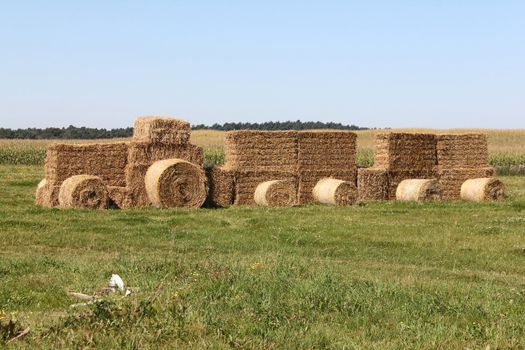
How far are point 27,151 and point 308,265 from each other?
142ft

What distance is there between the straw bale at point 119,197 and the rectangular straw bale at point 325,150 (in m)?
6.11

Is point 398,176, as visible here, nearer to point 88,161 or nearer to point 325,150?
point 325,150

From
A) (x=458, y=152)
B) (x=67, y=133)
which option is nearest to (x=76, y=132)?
(x=67, y=133)

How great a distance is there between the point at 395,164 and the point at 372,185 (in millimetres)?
1280

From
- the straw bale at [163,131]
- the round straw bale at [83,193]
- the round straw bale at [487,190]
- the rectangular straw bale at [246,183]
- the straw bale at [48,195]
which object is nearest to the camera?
the round straw bale at [83,193]

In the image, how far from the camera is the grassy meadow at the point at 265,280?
26.0 feet

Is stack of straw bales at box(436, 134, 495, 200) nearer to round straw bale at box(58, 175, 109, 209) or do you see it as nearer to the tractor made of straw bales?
the tractor made of straw bales

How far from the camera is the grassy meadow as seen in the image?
792 cm

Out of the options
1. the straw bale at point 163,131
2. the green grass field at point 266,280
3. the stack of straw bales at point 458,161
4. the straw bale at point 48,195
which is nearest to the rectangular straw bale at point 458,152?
the stack of straw bales at point 458,161

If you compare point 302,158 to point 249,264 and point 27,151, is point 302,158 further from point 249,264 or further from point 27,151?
point 27,151

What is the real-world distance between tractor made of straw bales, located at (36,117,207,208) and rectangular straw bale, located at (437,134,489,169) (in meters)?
9.47

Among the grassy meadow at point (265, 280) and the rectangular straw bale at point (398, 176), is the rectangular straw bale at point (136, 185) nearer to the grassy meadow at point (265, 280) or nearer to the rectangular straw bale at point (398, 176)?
the grassy meadow at point (265, 280)

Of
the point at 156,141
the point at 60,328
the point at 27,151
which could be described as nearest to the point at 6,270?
the point at 60,328

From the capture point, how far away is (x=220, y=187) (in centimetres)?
2597
